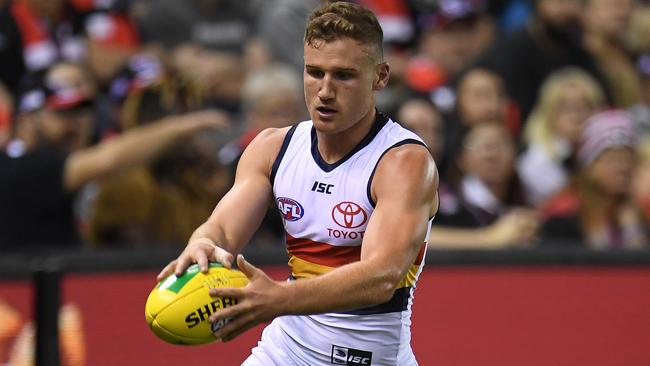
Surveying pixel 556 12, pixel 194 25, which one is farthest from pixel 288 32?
pixel 556 12

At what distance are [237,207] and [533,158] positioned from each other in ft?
18.3

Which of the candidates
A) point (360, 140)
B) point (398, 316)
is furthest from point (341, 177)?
point (398, 316)

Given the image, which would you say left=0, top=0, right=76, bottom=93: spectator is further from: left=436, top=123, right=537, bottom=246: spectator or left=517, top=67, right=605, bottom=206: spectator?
left=517, top=67, right=605, bottom=206: spectator

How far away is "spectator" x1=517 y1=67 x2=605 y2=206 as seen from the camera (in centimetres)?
1080

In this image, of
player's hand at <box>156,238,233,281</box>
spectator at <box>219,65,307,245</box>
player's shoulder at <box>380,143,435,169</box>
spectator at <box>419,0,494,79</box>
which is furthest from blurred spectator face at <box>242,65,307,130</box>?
player's hand at <box>156,238,233,281</box>

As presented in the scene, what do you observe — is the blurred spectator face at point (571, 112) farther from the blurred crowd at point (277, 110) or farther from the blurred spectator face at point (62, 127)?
the blurred spectator face at point (62, 127)

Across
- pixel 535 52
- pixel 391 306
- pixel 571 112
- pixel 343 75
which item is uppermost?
pixel 535 52

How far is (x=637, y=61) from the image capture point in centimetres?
1285

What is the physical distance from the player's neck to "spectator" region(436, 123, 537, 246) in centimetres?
413

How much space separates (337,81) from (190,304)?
114 centimetres

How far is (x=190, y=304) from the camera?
5.14m

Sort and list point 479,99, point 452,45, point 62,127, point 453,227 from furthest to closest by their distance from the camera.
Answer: point 452,45 < point 479,99 < point 453,227 < point 62,127

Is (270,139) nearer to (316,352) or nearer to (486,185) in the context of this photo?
(316,352)

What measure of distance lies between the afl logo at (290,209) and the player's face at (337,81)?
1.23ft
